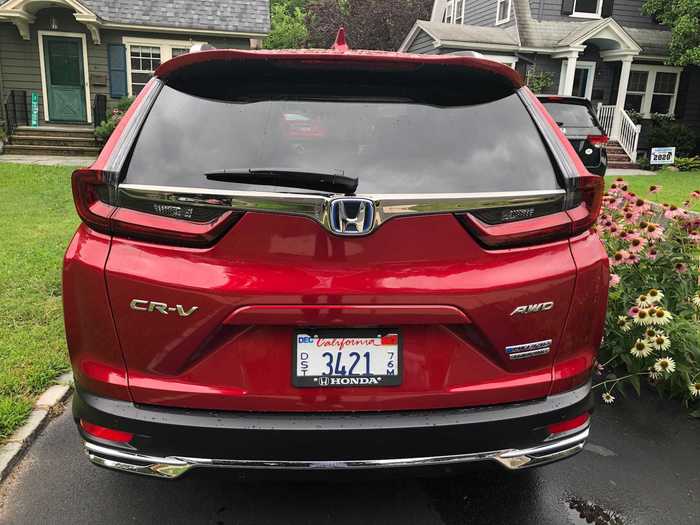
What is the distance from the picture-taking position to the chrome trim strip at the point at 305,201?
186cm

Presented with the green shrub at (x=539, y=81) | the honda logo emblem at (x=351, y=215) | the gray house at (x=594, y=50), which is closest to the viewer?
the honda logo emblem at (x=351, y=215)

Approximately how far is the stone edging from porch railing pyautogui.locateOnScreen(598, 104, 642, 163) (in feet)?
60.9

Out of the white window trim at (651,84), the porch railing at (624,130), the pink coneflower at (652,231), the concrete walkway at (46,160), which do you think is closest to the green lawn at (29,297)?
the pink coneflower at (652,231)

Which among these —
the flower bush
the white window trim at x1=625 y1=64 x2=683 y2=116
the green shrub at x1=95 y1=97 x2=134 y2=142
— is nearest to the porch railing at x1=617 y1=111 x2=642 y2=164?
the white window trim at x1=625 y1=64 x2=683 y2=116

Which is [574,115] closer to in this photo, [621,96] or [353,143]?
[621,96]

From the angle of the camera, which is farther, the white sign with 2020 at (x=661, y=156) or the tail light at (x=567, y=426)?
the white sign with 2020 at (x=661, y=156)

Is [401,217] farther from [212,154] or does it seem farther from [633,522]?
[633,522]

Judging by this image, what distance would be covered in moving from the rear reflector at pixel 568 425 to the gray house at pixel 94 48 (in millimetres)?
16662

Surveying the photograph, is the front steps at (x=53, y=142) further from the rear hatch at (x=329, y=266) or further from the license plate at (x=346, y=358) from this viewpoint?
the license plate at (x=346, y=358)

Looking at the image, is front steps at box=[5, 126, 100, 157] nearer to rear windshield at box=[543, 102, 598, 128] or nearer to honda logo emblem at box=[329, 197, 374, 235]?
rear windshield at box=[543, 102, 598, 128]

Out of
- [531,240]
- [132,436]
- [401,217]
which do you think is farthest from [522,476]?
[132,436]

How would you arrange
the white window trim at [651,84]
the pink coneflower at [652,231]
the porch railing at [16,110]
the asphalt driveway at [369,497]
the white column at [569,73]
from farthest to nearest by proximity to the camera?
the white window trim at [651,84] → the white column at [569,73] → the porch railing at [16,110] → the pink coneflower at [652,231] → the asphalt driveway at [369,497]

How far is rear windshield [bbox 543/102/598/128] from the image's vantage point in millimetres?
11617

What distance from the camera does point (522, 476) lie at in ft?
9.20
